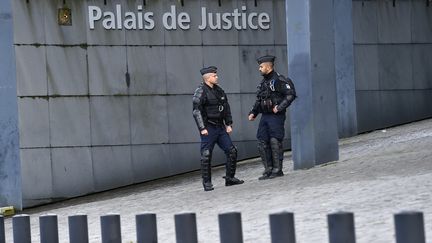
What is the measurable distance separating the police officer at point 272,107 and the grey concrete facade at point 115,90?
5015 millimetres

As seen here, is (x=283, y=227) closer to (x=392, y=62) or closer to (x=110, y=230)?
(x=110, y=230)

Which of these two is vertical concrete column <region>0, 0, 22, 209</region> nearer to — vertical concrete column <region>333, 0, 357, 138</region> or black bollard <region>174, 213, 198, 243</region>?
vertical concrete column <region>333, 0, 357, 138</region>

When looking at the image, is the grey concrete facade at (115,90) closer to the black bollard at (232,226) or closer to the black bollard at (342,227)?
the black bollard at (232,226)

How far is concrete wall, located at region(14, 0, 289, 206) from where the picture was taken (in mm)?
22625

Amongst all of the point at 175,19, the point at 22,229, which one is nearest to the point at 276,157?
the point at 175,19

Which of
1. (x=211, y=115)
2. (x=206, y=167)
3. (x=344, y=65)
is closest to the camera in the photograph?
(x=211, y=115)

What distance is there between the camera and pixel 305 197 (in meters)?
15.3

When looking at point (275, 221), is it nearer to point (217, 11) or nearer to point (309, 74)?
point (309, 74)

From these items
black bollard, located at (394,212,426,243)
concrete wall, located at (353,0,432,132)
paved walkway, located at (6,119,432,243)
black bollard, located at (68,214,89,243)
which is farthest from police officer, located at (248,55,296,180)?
black bollard, located at (394,212,426,243)

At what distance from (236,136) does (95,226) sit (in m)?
8.91

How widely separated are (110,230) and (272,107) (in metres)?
7.29

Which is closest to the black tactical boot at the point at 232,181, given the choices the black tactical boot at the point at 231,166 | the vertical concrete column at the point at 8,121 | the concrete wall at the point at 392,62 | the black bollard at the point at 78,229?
the black tactical boot at the point at 231,166

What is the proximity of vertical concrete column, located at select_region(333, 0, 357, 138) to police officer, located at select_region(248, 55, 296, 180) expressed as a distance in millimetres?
7423

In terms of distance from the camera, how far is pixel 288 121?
2459 centimetres
